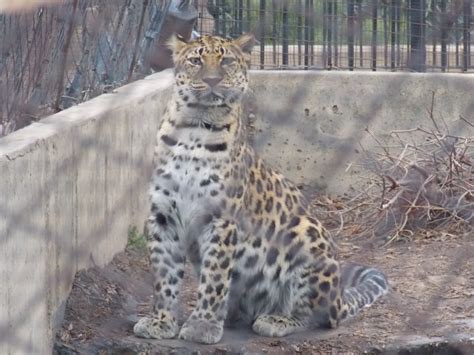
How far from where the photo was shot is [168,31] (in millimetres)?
6570

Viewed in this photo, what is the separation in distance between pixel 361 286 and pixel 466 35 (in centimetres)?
143

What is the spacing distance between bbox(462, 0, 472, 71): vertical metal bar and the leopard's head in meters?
0.87

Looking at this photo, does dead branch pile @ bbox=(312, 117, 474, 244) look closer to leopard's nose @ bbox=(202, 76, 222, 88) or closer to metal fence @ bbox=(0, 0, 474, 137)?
metal fence @ bbox=(0, 0, 474, 137)

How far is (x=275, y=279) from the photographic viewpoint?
491 cm

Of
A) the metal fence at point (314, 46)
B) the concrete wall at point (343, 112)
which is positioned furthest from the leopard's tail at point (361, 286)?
the concrete wall at point (343, 112)

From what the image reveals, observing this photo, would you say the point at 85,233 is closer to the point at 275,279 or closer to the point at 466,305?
the point at 275,279

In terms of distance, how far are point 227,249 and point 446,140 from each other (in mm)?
2449

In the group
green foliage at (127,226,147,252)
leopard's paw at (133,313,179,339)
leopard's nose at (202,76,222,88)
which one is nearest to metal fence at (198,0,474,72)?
leopard's nose at (202,76,222,88)

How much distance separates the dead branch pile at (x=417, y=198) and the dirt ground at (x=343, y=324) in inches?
14.7

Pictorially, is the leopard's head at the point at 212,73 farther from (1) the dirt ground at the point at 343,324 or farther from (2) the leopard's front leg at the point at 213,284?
(1) the dirt ground at the point at 343,324

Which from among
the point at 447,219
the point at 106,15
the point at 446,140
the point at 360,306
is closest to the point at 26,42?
the point at 106,15

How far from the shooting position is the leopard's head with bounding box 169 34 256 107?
4.75 meters

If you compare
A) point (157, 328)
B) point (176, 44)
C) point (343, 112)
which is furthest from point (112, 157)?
point (343, 112)

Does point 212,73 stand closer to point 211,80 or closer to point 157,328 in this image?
point 211,80
